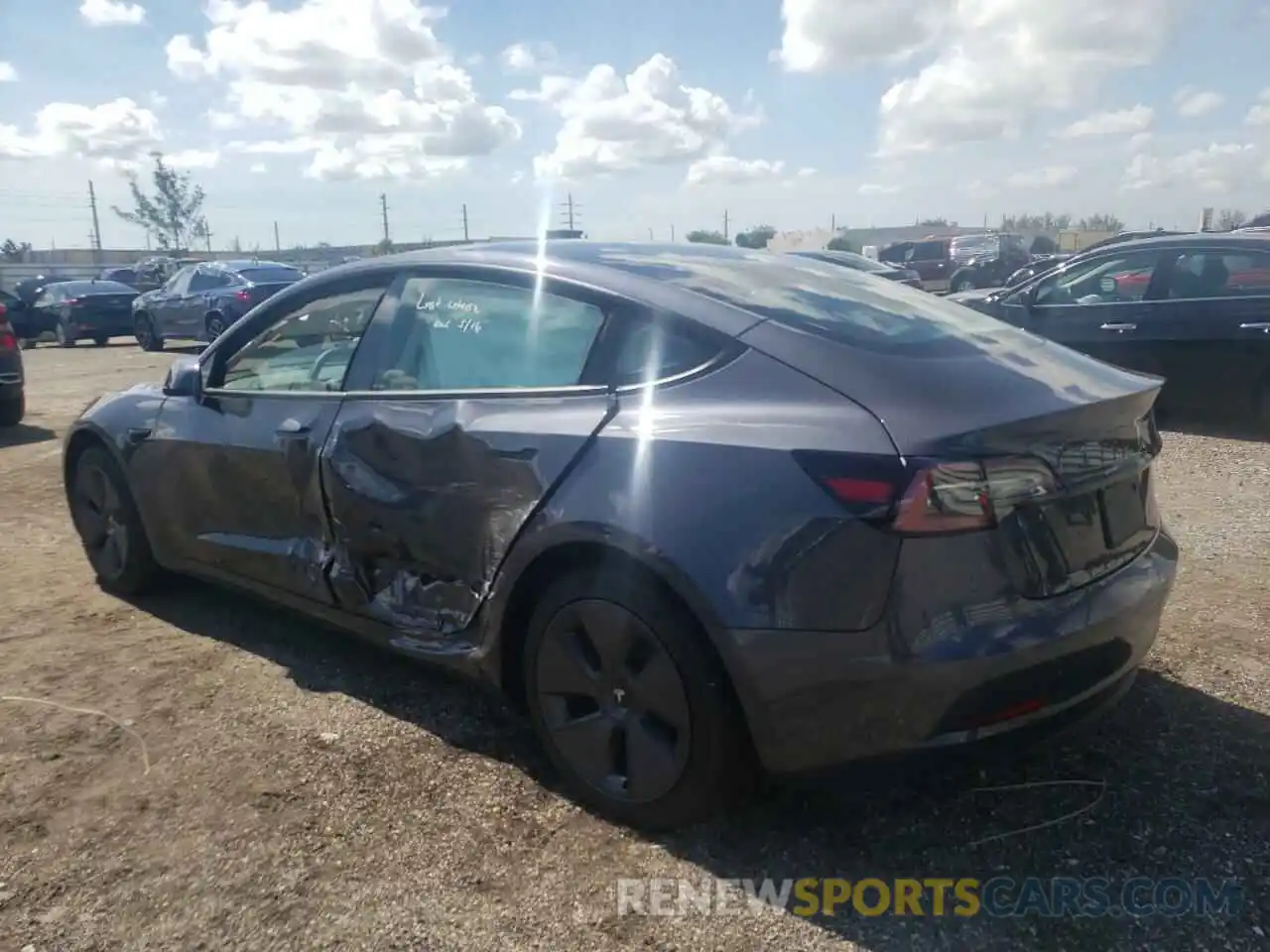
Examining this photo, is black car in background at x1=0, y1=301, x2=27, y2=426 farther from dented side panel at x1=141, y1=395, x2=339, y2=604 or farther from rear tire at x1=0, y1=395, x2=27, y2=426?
dented side panel at x1=141, y1=395, x2=339, y2=604

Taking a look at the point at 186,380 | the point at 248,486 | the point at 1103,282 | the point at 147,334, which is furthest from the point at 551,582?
the point at 147,334

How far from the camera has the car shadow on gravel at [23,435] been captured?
9.12m

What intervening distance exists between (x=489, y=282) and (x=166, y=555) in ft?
6.78

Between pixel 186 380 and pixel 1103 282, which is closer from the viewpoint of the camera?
pixel 186 380

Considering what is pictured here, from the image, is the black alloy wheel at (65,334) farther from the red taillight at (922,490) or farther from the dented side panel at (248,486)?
the red taillight at (922,490)

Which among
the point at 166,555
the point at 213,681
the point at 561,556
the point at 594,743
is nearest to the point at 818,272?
the point at 561,556

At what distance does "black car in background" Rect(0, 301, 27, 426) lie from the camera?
9.64m

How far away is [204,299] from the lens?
1780 centimetres

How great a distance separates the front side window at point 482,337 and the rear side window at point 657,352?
13 cm

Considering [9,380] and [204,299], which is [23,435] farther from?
[204,299]

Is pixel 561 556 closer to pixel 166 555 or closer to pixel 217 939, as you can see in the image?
pixel 217 939

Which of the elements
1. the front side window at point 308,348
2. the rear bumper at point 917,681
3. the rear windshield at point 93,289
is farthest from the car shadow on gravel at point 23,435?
the rear windshield at point 93,289

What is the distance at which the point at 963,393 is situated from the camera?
2480 mm

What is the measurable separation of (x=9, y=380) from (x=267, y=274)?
365 inches
